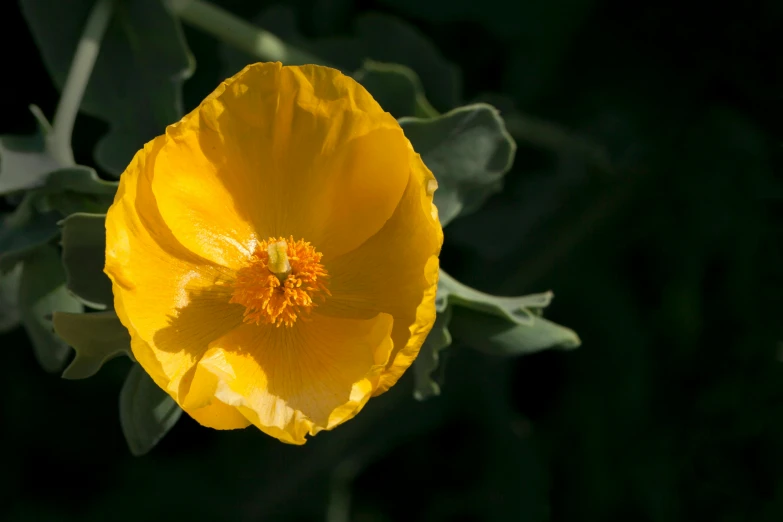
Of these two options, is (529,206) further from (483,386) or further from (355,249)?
(355,249)

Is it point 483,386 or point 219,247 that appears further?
point 483,386

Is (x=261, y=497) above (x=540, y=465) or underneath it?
underneath

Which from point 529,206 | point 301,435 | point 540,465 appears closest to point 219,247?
point 301,435

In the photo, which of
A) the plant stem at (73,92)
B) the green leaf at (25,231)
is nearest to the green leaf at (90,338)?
the green leaf at (25,231)

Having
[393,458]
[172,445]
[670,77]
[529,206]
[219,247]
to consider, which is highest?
[670,77]

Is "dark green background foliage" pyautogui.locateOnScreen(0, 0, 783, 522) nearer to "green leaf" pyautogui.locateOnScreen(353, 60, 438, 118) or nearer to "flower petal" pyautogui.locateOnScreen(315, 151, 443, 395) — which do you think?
"green leaf" pyautogui.locateOnScreen(353, 60, 438, 118)

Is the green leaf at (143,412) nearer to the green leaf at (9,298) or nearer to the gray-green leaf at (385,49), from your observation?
the green leaf at (9,298)

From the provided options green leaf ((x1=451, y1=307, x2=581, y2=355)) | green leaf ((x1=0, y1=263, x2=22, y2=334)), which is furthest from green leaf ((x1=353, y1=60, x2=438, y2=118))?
green leaf ((x1=0, y1=263, x2=22, y2=334))

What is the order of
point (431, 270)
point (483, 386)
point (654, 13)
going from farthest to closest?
point (483, 386), point (654, 13), point (431, 270)

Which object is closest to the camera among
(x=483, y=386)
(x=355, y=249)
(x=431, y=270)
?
(x=431, y=270)
